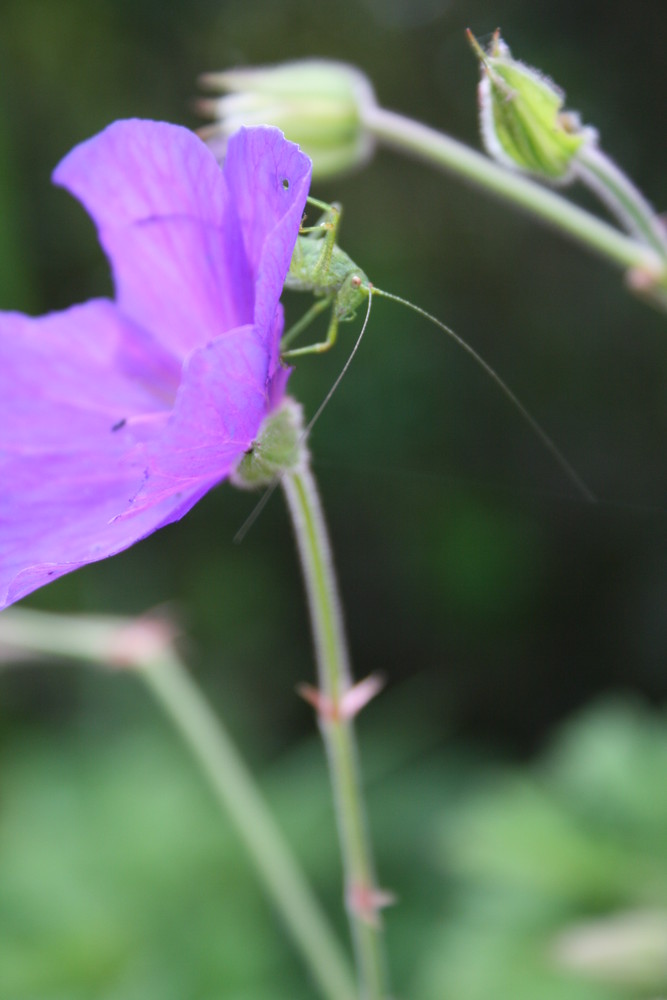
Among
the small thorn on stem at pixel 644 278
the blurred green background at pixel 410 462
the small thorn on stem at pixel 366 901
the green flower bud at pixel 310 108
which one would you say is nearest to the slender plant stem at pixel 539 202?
the small thorn on stem at pixel 644 278

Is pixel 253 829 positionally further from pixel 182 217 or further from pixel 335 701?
pixel 182 217

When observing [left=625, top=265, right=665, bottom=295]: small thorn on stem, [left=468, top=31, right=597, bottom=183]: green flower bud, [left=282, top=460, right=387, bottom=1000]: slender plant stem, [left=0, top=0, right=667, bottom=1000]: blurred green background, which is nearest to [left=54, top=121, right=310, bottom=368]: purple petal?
[left=282, top=460, right=387, bottom=1000]: slender plant stem

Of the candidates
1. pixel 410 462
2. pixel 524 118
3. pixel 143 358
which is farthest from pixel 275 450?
pixel 410 462

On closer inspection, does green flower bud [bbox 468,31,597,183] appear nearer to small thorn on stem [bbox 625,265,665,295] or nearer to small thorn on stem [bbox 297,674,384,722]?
small thorn on stem [bbox 625,265,665,295]

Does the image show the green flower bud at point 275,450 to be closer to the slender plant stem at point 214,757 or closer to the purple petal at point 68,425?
the purple petal at point 68,425

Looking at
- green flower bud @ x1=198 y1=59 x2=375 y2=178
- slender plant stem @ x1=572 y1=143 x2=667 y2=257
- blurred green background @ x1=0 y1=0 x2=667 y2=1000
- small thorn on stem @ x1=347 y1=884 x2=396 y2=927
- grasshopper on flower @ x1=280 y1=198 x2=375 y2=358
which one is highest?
blurred green background @ x1=0 y1=0 x2=667 y2=1000

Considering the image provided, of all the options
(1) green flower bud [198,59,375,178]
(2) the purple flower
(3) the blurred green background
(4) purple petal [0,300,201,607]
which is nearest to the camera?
(2) the purple flower
